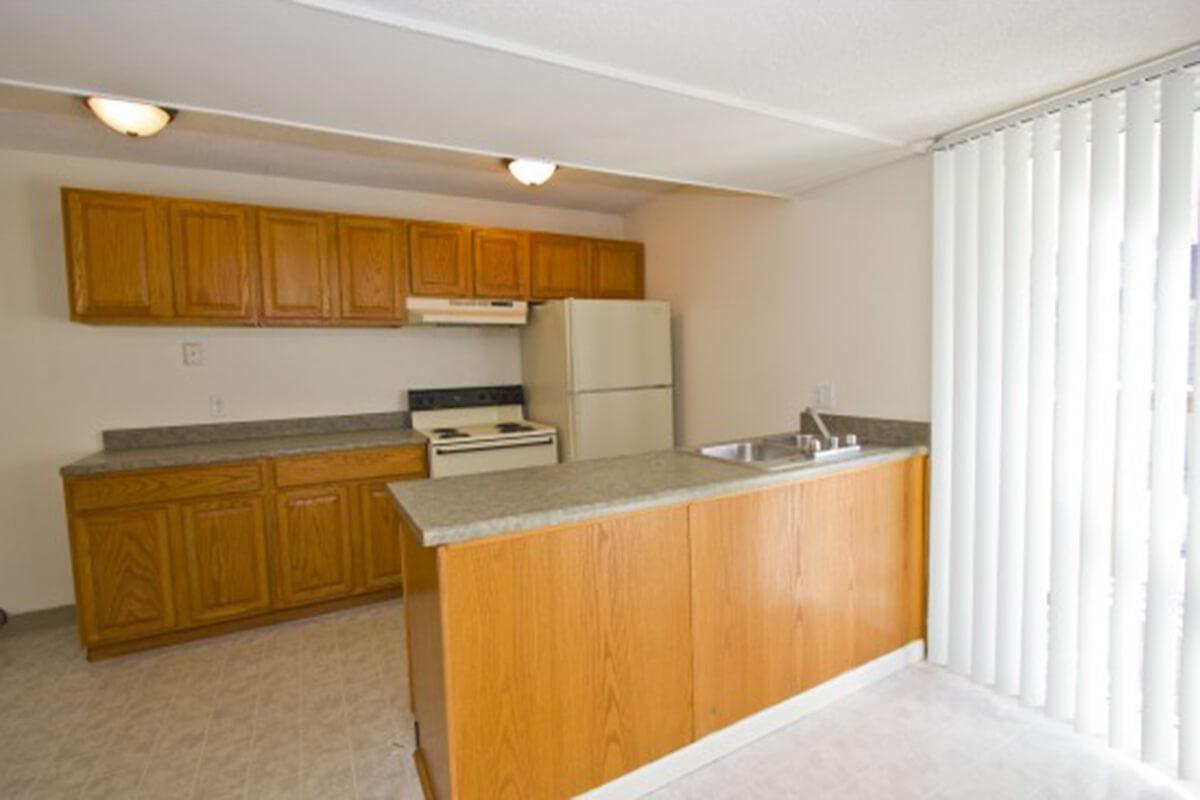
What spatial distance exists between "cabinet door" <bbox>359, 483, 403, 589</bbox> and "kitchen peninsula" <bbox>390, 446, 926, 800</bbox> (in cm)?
141

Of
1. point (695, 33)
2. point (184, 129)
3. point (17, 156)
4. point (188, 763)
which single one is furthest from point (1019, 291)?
point (17, 156)

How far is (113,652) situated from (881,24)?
3901 millimetres

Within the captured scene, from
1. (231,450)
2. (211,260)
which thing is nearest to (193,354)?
(211,260)

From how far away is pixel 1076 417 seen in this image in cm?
197

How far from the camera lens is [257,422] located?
3.41 meters

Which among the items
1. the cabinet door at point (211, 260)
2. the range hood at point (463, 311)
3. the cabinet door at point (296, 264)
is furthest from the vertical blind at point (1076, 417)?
the cabinet door at point (211, 260)

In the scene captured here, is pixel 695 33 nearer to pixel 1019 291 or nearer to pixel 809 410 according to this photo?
pixel 1019 291

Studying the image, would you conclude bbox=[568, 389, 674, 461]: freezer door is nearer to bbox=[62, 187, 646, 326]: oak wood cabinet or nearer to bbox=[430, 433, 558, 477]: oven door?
bbox=[430, 433, 558, 477]: oven door

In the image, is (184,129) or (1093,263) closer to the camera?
(1093,263)

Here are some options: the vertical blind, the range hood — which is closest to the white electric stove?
the range hood

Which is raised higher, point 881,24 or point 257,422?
point 881,24

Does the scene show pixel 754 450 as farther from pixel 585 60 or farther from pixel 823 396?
pixel 585 60

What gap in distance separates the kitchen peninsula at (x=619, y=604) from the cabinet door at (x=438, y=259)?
6.12ft

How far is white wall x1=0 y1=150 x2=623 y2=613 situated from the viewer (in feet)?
9.71
